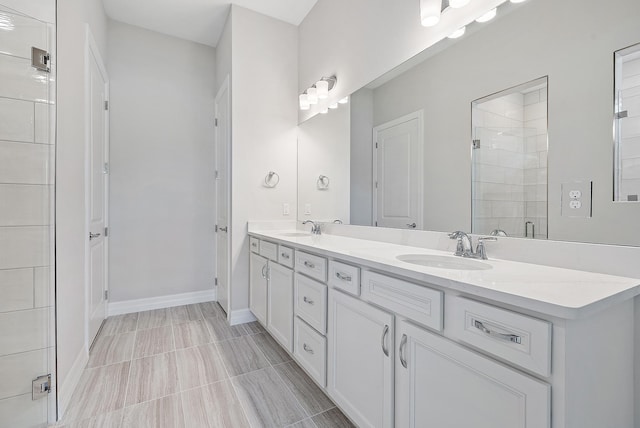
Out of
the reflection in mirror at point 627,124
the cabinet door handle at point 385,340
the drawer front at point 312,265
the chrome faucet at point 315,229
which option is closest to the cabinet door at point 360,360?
the cabinet door handle at point 385,340

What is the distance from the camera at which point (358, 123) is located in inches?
84.7

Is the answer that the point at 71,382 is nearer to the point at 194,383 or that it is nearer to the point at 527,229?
the point at 194,383

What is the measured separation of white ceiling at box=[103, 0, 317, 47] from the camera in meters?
2.65

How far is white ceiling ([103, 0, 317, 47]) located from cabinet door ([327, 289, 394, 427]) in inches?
102

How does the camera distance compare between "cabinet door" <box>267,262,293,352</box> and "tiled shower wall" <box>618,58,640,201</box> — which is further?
"cabinet door" <box>267,262,293,352</box>

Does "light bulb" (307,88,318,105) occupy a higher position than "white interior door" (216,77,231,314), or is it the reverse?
"light bulb" (307,88,318,105)

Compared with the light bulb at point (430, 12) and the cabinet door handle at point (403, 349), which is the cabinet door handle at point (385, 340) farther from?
the light bulb at point (430, 12)

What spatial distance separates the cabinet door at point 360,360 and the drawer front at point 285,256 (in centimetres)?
48

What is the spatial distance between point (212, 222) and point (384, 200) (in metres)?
2.17

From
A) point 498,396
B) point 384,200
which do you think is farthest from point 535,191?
point 384,200

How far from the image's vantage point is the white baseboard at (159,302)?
9.69ft

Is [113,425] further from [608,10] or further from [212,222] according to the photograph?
[608,10]

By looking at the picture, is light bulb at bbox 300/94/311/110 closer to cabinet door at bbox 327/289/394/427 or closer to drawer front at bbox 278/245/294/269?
drawer front at bbox 278/245/294/269

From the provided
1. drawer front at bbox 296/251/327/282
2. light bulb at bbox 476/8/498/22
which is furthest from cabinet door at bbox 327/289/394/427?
light bulb at bbox 476/8/498/22
